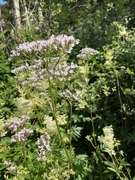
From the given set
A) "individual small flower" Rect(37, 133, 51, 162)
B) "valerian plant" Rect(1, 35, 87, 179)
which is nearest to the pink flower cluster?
"valerian plant" Rect(1, 35, 87, 179)

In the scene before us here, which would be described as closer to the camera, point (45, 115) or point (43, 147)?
point (43, 147)

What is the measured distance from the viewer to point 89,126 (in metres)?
3.55

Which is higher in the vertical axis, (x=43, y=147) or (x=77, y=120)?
(x=77, y=120)

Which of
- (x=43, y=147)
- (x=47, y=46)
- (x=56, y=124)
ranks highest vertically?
(x=47, y=46)

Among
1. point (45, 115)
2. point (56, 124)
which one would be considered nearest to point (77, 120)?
point (45, 115)

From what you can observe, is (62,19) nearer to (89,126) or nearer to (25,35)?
(25,35)

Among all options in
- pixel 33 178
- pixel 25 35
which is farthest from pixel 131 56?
pixel 25 35

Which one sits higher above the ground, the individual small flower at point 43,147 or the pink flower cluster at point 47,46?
the pink flower cluster at point 47,46

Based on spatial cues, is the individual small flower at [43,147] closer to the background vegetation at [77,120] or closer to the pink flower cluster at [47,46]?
the background vegetation at [77,120]

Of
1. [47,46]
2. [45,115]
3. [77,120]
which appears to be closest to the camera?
[47,46]

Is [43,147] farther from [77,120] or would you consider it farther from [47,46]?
[77,120]

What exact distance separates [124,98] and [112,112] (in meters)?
0.33

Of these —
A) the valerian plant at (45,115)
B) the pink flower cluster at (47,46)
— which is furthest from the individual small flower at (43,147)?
the pink flower cluster at (47,46)

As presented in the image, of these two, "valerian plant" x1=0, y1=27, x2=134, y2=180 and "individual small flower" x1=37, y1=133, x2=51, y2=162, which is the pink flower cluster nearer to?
"valerian plant" x1=0, y1=27, x2=134, y2=180
